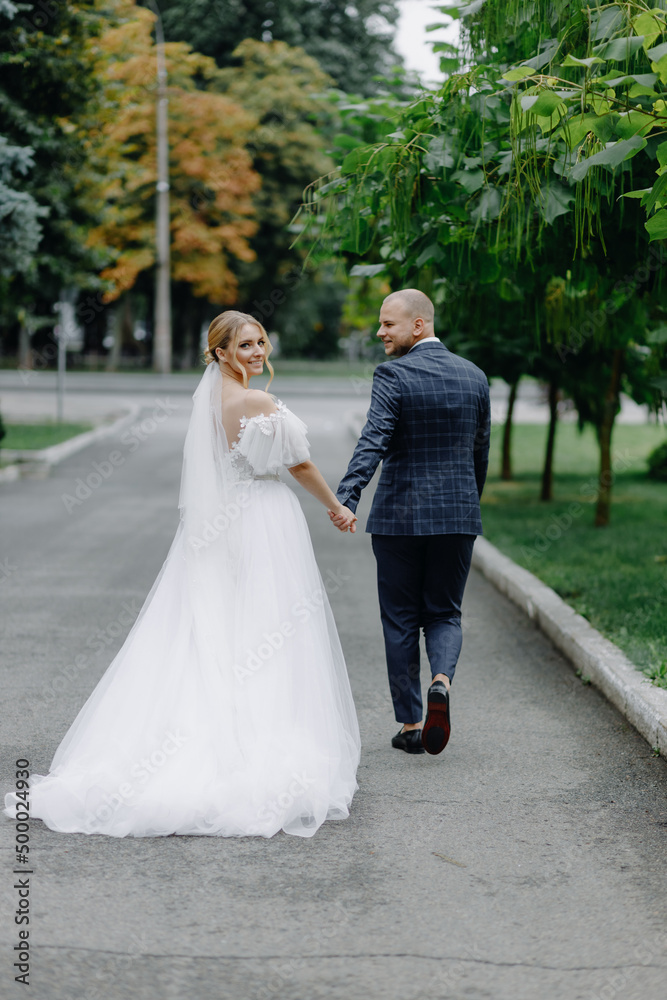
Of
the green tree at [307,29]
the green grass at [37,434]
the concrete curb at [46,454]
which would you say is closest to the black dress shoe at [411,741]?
the concrete curb at [46,454]

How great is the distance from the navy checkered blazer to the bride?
326 mm

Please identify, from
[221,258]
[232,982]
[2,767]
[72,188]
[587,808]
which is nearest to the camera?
[232,982]

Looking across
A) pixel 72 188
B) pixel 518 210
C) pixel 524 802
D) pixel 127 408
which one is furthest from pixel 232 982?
pixel 127 408

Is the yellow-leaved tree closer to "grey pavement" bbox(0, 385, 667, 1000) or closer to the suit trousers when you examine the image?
"grey pavement" bbox(0, 385, 667, 1000)

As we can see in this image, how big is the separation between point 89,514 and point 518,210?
929cm

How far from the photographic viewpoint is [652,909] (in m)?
3.59

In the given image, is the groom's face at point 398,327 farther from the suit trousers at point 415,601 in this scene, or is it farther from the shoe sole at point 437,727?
the shoe sole at point 437,727

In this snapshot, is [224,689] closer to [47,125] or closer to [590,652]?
[590,652]

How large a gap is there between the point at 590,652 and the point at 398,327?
8.37ft

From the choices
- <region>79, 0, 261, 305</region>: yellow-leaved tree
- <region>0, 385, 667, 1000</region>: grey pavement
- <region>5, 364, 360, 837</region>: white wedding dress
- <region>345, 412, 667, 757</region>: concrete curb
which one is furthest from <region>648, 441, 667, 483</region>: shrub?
<region>79, 0, 261, 305</region>: yellow-leaved tree

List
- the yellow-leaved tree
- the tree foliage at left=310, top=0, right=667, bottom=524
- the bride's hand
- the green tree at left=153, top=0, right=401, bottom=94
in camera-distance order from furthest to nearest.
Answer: the green tree at left=153, top=0, right=401, bottom=94
the yellow-leaved tree
the bride's hand
the tree foliage at left=310, top=0, right=667, bottom=524

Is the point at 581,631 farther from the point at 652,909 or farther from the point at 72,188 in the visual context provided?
the point at 72,188

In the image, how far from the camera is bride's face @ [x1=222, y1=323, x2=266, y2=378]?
4750mm

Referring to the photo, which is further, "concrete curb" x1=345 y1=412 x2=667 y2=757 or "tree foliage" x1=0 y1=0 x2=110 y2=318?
"tree foliage" x1=0 y1=0 x2=110 y2=318
